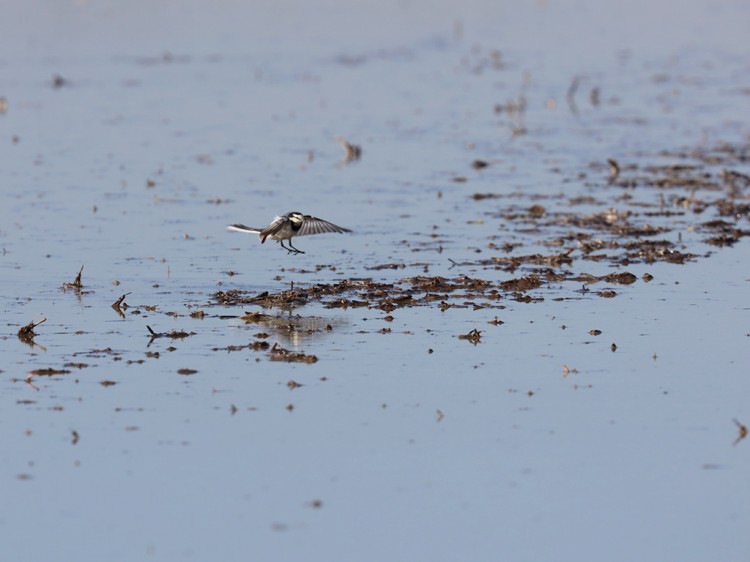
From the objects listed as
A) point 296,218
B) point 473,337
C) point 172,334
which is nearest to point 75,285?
point 172,334

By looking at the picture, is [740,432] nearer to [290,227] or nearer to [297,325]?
[297,325]

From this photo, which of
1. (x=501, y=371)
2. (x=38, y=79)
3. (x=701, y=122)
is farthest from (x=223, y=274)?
(x=38, y=79)

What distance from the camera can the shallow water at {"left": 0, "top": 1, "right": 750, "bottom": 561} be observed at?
891 centimetres

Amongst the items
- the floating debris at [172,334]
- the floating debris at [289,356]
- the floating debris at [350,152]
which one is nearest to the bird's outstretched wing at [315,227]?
the floating debris at [172,334]

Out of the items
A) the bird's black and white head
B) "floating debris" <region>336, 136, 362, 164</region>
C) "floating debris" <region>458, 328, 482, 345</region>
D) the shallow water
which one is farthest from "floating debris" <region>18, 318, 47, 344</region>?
"floating debris" <region>336, 136, 362, 164</region>

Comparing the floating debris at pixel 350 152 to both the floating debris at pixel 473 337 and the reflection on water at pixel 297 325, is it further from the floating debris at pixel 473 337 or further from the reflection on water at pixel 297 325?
the floating debris at pixel 473 337

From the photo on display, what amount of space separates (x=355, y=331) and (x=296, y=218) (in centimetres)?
209

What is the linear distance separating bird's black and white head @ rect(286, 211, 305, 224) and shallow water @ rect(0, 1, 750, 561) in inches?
27.4

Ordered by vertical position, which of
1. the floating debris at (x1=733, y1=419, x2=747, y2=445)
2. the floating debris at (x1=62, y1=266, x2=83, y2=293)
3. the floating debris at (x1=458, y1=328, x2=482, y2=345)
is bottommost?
the floating debris at (x1=733, y1=419, x2=747, y2=445)

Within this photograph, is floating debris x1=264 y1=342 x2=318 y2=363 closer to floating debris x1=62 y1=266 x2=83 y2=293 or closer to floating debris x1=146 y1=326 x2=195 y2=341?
floating debris x1=146 y1=326 x2=195 y2=341

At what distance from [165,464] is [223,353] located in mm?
2642

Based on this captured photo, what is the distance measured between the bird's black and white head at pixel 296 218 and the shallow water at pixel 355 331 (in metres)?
0.69

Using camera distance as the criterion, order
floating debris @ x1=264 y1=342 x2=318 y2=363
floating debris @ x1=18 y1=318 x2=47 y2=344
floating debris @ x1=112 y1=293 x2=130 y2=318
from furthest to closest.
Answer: floating debris @ x1=112 y1=293 x2=130 y2=318
floating debris @ x1=18 y1=318 x2=47 y2=344
floating debris @ x1=264 y1=342 x2=318 y2=363

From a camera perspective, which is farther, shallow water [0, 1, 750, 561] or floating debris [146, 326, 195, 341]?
floating debris [146, 326, 195, 341]
